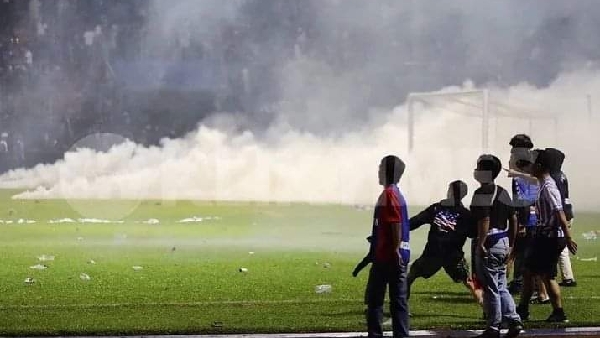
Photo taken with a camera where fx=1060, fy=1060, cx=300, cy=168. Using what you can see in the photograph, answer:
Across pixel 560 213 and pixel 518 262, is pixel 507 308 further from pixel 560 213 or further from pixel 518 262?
pixel 518 262

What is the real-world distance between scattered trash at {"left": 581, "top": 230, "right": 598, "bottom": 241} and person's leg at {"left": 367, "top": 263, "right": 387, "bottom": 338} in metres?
4.28

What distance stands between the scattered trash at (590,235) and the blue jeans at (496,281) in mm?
3455

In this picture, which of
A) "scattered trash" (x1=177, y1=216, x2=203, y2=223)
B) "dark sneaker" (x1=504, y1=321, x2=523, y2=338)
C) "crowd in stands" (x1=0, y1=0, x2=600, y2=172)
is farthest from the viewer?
"scattered trash" (x1=177, y1=216, x2=203, y2=223)

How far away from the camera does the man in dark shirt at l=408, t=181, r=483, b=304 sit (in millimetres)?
7539

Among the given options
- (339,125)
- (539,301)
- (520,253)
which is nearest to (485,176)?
(520,253)

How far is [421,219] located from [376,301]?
3.18 feet

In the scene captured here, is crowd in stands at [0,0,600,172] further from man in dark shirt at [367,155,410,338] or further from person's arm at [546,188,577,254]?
man in dark shirt at [367,155,410,338]

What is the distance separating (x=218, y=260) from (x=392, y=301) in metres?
3.10

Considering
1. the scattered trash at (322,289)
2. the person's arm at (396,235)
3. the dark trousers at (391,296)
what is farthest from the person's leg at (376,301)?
the scattered trash at (322,289)

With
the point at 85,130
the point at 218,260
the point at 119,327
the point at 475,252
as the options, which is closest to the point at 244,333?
the point at 119,327

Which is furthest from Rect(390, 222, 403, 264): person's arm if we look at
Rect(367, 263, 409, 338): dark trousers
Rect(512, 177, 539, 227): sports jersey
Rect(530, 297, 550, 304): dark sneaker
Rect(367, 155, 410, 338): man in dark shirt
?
Rect(530, 297, 550, 304): dark sneaker

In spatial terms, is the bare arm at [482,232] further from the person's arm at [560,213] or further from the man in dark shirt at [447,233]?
the person's arm at [560,213]

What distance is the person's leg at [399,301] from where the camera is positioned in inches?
263

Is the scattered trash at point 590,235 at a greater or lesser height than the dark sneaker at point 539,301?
greater
